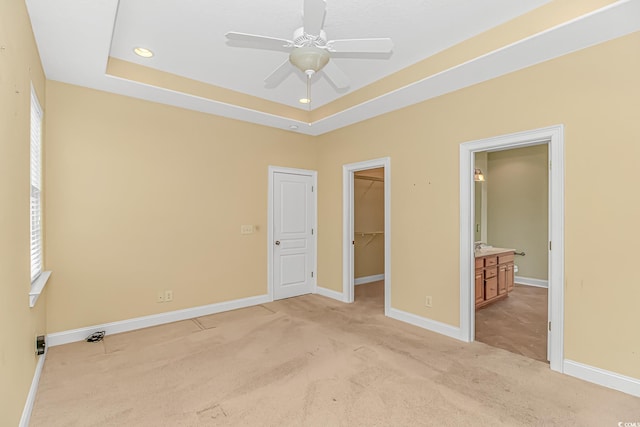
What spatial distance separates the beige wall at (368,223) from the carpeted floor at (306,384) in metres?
2.75

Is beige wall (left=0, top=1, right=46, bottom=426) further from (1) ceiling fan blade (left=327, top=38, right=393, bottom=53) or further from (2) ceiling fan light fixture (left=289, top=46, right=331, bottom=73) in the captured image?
(1) ceiling fan blade (left=327, top=38, right=393, bottom=53)

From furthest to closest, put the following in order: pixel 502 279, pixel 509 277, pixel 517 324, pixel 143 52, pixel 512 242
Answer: pixel 512 242 → pixel 509 277 → pixel 502 279 → pixel 517 324 → pixel 143 52

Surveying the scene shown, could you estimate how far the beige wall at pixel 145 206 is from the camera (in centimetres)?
331

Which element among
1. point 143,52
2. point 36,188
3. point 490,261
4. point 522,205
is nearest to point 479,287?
point 490,261

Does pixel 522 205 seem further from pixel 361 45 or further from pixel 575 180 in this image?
pixel 361 45

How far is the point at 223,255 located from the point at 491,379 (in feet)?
11.3

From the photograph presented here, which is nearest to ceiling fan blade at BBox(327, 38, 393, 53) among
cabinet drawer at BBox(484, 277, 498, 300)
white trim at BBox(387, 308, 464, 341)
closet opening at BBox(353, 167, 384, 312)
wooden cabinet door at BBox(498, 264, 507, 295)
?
white trim at BBox(387, 308, 464, 341)

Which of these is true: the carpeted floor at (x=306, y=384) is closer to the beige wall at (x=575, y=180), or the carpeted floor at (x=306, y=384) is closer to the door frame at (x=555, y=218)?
the door frame at (x=555, y=218)

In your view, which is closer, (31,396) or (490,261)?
(31,396)

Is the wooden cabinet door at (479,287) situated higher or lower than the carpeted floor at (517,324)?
higher

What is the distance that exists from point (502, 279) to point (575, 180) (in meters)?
2.67

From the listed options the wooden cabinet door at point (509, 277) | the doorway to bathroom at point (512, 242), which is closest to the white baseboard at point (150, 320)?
the doorway to bathroom at point (512, 242)

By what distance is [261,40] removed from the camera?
212 cm

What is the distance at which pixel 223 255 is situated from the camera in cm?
444
